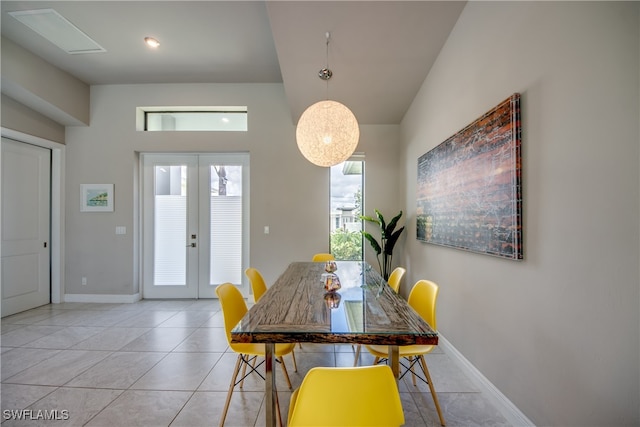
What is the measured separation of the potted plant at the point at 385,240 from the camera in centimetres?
362

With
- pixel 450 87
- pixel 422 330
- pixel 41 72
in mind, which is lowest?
pixel 422 330

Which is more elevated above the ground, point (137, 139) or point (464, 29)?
point (464, 29)

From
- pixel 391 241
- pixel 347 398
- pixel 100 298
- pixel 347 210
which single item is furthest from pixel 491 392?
pixel 100 298

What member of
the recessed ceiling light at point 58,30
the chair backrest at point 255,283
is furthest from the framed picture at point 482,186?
the recessed ceiling light at point 58,30

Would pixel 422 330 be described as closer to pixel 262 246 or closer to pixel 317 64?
pixel 317 64

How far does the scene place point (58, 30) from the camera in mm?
2885

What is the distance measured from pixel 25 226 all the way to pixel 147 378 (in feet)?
11.1

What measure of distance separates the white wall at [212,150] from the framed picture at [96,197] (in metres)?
0.09

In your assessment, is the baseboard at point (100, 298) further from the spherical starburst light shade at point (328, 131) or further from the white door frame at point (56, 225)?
the spherical starburst light shade at point (328, 131)

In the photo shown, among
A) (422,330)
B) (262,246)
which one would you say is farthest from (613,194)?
(262,246)

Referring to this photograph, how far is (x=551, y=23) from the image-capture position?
1.35 meters

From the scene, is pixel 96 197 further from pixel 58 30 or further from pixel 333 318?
pixel 333 318

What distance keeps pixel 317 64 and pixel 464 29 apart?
141 centimetres

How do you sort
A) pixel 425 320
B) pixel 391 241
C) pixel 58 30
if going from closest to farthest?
1. pixel 425 320
2. pixel 58 30
3. pixel 391 241
